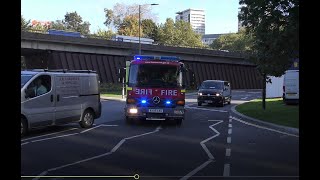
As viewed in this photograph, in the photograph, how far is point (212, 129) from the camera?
16.4 m

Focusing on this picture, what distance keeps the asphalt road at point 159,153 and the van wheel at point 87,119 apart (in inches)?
13.9

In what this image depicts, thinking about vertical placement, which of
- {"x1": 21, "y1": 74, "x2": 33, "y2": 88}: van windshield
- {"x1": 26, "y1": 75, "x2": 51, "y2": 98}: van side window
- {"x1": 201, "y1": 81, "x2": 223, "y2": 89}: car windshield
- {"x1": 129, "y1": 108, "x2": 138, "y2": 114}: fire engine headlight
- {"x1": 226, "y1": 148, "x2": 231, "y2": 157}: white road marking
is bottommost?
{"x1": 226, "y1": 148, "x2": 231, "y2": 157}: white road marking

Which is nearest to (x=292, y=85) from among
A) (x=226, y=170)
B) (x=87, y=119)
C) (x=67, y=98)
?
(x=87, y=119)

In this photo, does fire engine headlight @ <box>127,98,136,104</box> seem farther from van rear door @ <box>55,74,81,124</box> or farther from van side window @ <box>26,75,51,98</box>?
van side window @ <box>26,75,51,98</box>

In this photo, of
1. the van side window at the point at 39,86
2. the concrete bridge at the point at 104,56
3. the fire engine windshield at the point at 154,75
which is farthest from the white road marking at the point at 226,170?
the concrete bridge at the point at 104,56

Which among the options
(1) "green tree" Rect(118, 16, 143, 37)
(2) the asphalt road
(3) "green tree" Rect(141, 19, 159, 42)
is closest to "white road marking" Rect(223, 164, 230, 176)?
(2) the asphalt road

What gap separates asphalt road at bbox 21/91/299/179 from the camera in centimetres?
→ 814

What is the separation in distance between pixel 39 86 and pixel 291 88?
20.3 meters

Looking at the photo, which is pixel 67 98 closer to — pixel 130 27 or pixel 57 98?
pixel 57 98

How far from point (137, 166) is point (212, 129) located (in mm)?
7991

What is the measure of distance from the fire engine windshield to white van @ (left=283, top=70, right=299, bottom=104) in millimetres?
14101

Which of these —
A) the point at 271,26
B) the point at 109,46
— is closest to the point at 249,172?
the point at 271,26

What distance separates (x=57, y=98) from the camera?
46.7ft
